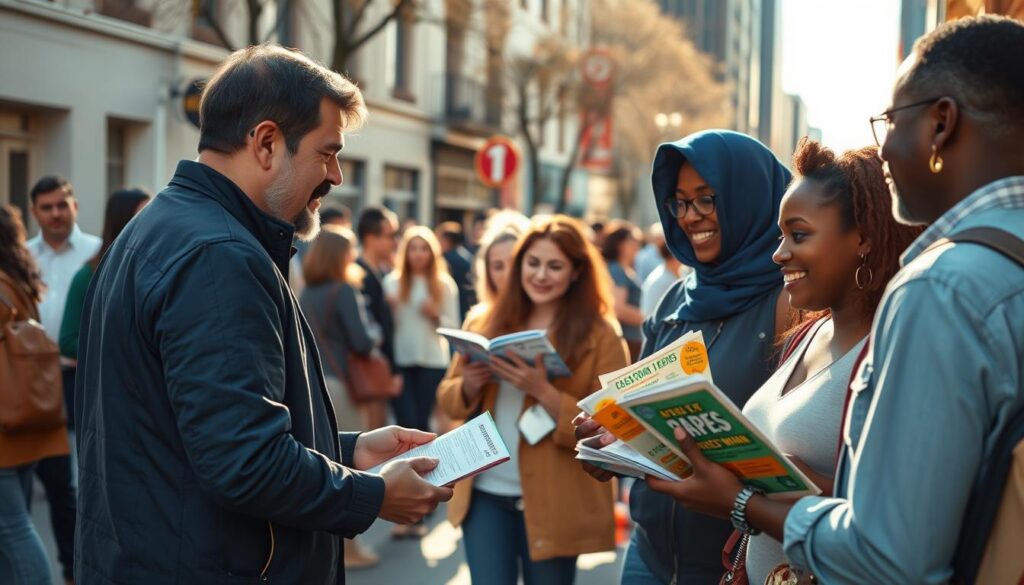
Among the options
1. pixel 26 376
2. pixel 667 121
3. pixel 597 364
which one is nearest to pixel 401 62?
pixel 667 121

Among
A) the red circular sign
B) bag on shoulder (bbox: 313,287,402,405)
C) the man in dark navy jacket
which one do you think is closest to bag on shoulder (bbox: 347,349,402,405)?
bag on shoulder (bbox: 313,287,402,405)

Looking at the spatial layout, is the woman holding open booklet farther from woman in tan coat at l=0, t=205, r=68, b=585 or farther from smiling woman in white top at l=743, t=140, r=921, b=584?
woman in tan coat at l=0, t=205, r=68, b=585

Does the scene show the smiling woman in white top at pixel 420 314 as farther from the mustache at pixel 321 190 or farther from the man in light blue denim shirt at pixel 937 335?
the man in light blue denim shirt at pixel 937 335

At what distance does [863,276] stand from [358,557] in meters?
4.91

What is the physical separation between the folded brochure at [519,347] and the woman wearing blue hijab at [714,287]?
58 cm

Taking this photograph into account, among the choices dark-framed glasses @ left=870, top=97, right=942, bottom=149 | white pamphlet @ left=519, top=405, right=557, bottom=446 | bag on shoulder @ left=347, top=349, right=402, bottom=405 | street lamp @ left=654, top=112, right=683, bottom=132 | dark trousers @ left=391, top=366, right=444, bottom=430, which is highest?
street lamp @ left=654, top=112, right=683, bottom=132

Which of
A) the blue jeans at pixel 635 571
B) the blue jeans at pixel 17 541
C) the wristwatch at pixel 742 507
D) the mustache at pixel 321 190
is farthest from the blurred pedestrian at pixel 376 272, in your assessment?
the wristwatch at pixel 742 507

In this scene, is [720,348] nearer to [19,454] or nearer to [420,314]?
[19,454]

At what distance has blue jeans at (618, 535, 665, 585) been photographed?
3.52 m

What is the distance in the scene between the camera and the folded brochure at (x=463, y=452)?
2.81 m

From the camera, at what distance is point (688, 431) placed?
7.30 feet

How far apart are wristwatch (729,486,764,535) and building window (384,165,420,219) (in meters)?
23.1

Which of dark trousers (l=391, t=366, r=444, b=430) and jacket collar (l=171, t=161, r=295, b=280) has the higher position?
jacket collar (l=171, t=161, r=295, b=280)

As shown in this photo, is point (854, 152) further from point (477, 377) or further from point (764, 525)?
point (477, 377)
